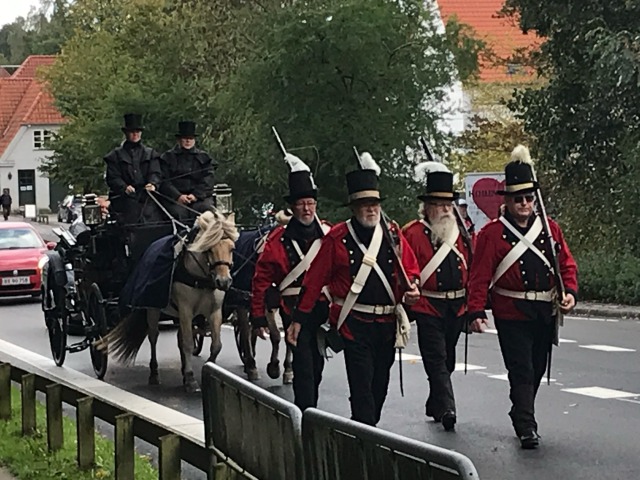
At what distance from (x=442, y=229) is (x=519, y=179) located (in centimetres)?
87

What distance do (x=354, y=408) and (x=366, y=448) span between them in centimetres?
445

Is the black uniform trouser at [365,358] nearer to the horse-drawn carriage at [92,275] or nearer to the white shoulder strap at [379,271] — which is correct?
the white shoulder strap at [379,271]

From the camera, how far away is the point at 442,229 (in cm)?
1044

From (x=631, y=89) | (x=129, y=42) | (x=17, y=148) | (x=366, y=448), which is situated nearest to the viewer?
(x=366, y=448)

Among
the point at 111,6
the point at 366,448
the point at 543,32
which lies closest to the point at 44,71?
the point at 111,6

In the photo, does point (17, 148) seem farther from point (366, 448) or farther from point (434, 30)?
point (366, 448)

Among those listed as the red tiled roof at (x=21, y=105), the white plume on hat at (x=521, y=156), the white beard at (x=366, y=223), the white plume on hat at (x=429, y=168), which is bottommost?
the white beard at (x=366, y=223)

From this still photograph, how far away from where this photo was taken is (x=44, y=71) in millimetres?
58406

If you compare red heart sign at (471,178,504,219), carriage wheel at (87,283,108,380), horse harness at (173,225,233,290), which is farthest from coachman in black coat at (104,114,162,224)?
red heart sign at (471,178,504,219)

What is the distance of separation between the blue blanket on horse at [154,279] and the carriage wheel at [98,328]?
1070 mm

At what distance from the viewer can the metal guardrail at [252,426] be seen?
17.7 ft

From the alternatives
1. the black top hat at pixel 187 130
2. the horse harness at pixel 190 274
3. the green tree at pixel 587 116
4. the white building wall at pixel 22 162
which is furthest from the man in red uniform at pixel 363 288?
the white building wall at pixel 22 162

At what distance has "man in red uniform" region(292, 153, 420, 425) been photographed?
9.10m

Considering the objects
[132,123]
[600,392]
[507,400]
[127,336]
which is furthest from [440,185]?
[132,123]
